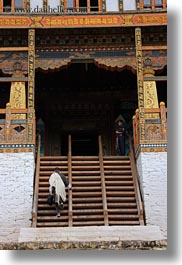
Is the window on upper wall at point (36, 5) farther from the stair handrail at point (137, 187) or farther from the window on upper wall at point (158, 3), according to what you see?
the stair handrail at point (137, 187)

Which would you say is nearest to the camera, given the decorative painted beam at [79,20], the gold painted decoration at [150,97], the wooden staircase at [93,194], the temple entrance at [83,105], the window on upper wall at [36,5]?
the wooden staircase at [93,194]

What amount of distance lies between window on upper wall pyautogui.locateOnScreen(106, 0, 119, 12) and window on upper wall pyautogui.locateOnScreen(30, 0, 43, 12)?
5.77 feet

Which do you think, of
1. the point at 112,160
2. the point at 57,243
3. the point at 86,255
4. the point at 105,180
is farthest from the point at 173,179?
the point at 112,160

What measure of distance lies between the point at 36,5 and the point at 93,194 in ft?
18.1

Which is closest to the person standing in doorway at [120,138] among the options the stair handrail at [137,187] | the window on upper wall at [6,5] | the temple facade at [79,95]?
the temple facade at [79,95]

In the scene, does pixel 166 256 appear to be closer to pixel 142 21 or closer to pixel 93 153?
pixel 142 21

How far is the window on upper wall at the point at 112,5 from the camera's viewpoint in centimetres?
1446

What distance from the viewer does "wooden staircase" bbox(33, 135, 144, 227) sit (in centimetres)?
1134

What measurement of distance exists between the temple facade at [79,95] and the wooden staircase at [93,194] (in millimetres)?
37

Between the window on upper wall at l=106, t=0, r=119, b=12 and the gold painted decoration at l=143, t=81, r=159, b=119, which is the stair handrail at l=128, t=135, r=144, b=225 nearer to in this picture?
the gold painted decoration at l=143, t=81, r=159, b=119

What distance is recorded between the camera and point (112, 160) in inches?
539

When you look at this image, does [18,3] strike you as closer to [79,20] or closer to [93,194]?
[79,20]

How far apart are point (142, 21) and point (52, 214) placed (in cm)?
547

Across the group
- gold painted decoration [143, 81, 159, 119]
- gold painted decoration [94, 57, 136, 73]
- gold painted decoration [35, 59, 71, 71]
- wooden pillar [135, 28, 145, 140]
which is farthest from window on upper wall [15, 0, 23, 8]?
gold painted decoration [143, 81, 159, 119]
